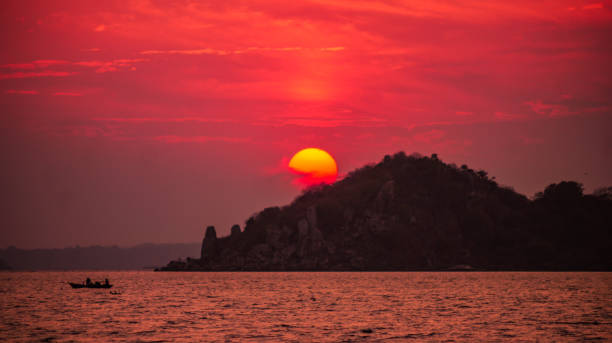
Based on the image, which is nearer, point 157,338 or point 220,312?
point 157,338

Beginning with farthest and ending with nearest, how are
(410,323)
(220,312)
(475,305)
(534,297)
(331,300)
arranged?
(534,297), (331,300), (475,305), (220,312), (410,323)

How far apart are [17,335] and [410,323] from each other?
47656 mm

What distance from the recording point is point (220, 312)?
11519 centimetres

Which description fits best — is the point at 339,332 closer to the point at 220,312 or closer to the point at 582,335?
the point at 582,335

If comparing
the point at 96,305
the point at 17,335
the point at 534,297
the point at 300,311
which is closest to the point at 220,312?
the point at 300,311

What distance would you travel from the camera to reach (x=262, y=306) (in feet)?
426

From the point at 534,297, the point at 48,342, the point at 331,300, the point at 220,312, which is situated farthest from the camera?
the point at 534,297

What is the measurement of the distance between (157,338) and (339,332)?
67.7 feet

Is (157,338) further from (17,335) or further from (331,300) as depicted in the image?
(331,300)

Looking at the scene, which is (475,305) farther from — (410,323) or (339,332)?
(339,332)

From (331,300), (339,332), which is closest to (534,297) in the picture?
(331,300)

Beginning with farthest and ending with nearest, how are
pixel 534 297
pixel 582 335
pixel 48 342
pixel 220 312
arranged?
pixel 534 297
pixel 220 312
pixel 582 335
pixel 48 342

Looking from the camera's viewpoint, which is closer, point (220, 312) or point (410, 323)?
point (410, 323)

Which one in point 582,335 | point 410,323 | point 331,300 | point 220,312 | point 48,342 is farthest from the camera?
point 331,300
